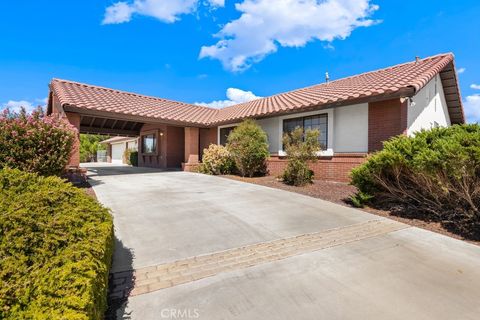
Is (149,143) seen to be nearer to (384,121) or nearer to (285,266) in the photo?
(384,121)

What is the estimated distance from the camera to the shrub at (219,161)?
42.7 ft

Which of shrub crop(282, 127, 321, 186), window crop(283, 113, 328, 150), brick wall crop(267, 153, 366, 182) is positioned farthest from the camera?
window crop(283, 113, 328, 150)

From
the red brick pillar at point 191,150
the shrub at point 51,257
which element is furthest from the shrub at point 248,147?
the shrub at point 51,257

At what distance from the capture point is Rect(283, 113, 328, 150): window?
35.9 feet

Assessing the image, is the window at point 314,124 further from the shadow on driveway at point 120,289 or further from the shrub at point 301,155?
the shadow on driveway at point 120,289

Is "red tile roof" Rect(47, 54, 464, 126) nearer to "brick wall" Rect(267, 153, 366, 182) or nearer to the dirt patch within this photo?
Result: "brick wall" Rect(267, 153, 366, 182)

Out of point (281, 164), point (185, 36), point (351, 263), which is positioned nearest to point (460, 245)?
point (351, 263)

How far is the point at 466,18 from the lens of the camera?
9453mm

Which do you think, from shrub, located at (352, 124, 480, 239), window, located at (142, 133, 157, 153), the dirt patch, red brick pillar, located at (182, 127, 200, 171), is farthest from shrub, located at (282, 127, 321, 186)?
window, located at (142, 133, 157, 153)

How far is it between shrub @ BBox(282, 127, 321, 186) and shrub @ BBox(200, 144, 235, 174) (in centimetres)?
414

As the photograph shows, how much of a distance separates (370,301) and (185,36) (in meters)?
16.7

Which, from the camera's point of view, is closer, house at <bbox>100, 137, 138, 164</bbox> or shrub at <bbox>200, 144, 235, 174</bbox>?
shrub at <bbox>200, 144, 235, 174</bbox>

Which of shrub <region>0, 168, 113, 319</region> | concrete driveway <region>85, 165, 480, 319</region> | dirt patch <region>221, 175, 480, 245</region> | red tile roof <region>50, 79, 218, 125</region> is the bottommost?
concrete driveway <region>85, 165, 480, 319</region>

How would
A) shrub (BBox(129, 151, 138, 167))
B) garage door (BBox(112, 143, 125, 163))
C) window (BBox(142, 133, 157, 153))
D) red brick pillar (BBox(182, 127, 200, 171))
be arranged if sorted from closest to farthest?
1. red brick pillar (BBox(182, 127, 200, 171))
2. window (BBox(142, 133, 157, 153))
3. shrub (BBox(129, 151, 138, 167))
4. garage door (BBox(112, 143, 125, 163))
